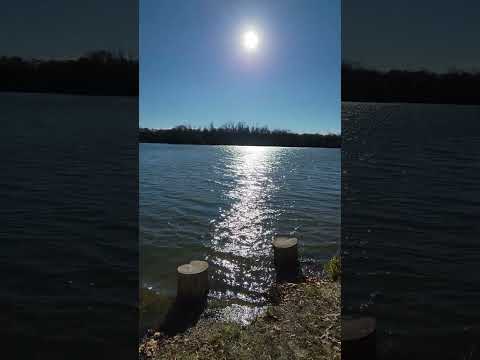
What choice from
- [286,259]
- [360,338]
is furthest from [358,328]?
[286,259]

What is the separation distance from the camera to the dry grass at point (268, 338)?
8.26 ft

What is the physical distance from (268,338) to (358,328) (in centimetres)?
93

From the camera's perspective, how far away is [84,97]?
2170 millimetres

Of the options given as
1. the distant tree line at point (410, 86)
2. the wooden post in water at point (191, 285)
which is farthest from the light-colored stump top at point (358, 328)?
the wooden post in water at point (191, 285)

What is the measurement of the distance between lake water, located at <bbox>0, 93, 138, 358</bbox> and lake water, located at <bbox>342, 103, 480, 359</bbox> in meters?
1.52

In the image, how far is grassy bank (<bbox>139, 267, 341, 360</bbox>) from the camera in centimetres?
252

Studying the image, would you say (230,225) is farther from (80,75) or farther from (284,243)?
(80,75)

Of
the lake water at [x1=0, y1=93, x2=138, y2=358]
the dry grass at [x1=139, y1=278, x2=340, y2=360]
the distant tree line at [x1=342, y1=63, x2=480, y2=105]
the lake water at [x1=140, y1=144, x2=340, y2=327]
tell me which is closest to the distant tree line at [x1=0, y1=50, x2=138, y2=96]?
the lake water at [x1=0, y1=93, x2=138, y2=358]

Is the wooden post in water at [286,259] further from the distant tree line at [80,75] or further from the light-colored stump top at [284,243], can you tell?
the distant tree line at [80,75]

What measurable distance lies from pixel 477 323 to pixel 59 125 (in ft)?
9.83

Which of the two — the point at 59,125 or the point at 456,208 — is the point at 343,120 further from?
the point at 59,125

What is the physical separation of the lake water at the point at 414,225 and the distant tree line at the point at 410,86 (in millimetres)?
68

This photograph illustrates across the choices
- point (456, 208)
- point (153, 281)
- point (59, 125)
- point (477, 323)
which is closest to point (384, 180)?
point (456, 208)

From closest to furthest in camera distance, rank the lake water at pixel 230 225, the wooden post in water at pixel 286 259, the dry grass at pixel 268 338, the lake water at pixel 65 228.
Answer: the lake water at pixel 65 228 < the dry grass at pixel 268 338 < the lake water at pixel 230 225 < the wooden post in water at pixel 286 259
